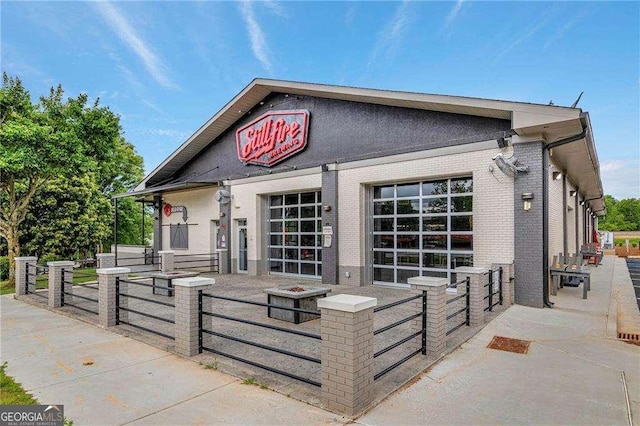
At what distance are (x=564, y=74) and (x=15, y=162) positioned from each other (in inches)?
777

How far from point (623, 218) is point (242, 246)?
Result: 8393 cm

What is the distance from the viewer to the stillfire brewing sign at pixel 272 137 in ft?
43.6

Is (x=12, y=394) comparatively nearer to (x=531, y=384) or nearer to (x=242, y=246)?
(x=531, y=384)

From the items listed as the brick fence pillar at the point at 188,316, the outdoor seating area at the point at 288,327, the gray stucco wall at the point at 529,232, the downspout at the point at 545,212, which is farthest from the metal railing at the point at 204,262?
the downspout at the point at 545,212

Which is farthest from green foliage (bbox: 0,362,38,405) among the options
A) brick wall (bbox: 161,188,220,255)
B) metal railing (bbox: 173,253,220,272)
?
brick wall (bbox: 161,188,220,255)

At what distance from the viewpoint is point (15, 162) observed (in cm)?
1162

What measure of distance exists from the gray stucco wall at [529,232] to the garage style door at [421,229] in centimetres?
131

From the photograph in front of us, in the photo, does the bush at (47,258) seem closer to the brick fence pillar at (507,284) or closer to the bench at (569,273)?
the brick fence pillar at (507,284)

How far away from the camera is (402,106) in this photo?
10.7 m

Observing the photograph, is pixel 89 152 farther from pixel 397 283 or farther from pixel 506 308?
pixel 506 308

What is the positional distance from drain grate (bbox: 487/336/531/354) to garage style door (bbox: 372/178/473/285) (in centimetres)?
395

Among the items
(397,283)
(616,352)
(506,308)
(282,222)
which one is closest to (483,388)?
(616,352)

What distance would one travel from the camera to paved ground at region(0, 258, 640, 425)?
3443mm

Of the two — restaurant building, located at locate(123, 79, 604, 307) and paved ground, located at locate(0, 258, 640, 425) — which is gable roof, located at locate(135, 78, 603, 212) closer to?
restaurant building, located at locate(123, 79, 604, 307)
